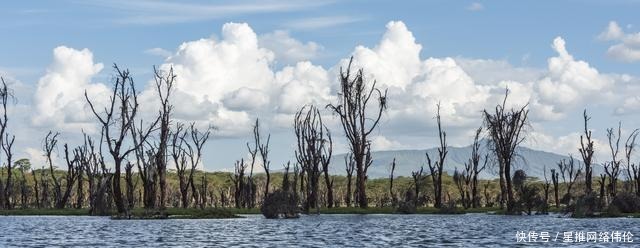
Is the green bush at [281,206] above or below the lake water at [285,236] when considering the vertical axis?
above

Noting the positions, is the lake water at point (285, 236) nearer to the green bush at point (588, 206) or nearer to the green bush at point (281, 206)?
the green bush at point (588, 206)

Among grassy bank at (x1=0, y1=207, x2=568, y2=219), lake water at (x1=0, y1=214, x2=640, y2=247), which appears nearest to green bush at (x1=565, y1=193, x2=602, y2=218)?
grassy bank at (x1=0, y1=207, x2=568, y2=219)

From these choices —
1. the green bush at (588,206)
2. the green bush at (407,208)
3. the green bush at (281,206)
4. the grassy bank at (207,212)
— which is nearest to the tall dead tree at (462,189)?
the grassy bank at (207,212)

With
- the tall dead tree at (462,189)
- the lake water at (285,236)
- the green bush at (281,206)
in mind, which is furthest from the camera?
the tall dead tree at (462,189)

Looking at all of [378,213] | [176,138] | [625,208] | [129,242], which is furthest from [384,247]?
[176,138]

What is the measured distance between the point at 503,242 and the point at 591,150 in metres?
50.8

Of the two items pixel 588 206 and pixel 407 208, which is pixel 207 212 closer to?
pixel 407 208

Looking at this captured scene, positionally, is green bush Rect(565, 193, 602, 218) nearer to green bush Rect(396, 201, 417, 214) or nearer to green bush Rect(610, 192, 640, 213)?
green bush Rect(610, 192, 640, 213)

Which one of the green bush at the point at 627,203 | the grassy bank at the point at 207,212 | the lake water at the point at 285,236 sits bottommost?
the lake water at the point at 285,236

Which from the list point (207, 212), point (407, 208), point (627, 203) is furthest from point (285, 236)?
point (407, 208)

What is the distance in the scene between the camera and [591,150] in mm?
86688

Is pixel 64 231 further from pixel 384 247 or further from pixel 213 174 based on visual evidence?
pixel 213 174

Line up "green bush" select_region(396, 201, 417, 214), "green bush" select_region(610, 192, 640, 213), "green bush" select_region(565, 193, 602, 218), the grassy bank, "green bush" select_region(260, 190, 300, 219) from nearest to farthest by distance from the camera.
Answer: "green bush" select_region(565, 193, 602, 218), "green bush" select_region(610, 192, 640, 213), "green bush" select_region(260, 190, 300, 219), the grassy bank, "green bush" select_region(396, 201, 417, 214)

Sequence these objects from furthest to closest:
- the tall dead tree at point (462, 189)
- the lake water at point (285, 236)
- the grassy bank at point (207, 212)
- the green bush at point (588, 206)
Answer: the tall dead tree at point (462, 189), the grassy bank at point (207, 212), the green bush at point (588, 206), the lake water at point (285, 236)
